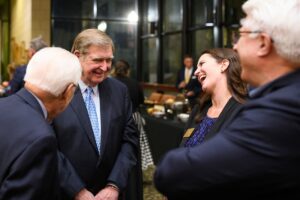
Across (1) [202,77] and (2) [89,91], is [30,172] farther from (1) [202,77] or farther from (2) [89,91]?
(1) [202,77]

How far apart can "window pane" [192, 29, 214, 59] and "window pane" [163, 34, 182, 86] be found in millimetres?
677

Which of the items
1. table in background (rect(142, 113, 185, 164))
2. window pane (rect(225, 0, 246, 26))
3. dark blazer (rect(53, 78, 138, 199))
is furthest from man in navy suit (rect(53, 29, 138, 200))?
window pane (rect(225, 0, 246, 26))

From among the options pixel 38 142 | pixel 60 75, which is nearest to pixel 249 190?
pixel 38 142

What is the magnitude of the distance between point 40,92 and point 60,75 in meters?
0.09

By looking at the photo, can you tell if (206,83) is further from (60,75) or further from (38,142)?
(38,142)

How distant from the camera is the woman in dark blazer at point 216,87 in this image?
2014 millimetres

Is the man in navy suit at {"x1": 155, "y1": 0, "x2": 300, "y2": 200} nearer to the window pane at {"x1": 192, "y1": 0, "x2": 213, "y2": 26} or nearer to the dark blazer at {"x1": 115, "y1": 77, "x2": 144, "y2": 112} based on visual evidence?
the dark blazer at {"x1": 115, "y1": 77, "x2": 144, "y2": 112}

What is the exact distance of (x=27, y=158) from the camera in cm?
127

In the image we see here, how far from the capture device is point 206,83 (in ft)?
6.90

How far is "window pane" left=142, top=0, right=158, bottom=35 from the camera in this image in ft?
40.3

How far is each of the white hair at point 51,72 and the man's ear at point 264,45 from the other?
26.0 inches

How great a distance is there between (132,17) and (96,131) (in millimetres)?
11674

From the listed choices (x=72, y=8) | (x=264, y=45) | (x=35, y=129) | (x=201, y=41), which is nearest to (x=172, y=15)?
(x=201, y=41)

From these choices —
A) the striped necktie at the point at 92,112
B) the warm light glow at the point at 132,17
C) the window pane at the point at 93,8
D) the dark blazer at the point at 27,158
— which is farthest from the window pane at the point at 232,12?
the dark blazer at the point at 27,158
